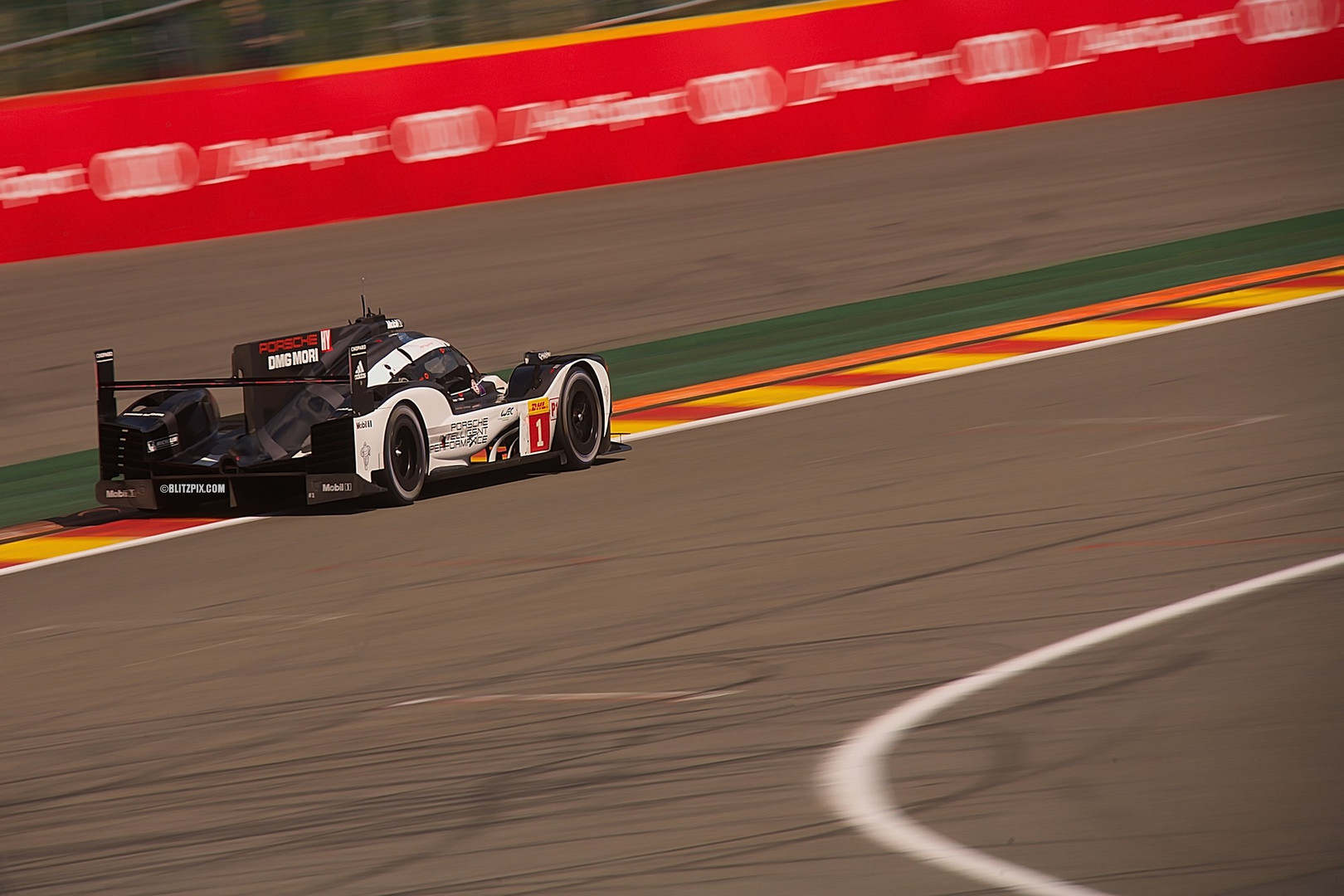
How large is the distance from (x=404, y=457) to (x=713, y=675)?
352cm

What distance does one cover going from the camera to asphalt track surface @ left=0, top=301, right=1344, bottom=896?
4.67 m

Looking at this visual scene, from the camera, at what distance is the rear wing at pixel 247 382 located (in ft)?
29.1

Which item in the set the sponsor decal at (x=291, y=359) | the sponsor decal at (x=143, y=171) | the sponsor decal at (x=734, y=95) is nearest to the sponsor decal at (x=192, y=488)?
the sponsor decal at (x=291, y=359)

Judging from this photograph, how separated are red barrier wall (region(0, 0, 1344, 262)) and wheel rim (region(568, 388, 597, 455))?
27.2 ft

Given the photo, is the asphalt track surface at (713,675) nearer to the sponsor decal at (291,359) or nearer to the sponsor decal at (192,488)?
the sponsor decal at (192,488)

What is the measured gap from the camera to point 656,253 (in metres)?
16.4

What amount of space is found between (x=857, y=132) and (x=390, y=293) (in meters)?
7.13

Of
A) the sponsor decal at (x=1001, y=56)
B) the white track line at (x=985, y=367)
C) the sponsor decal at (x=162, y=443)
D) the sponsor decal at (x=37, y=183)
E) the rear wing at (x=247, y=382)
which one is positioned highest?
the sponsor decal at (x=1001, y=56)

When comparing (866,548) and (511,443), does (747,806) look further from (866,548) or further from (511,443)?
(511,443)

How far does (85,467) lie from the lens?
11.1 m

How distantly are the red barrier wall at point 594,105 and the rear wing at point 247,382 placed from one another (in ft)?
25.3

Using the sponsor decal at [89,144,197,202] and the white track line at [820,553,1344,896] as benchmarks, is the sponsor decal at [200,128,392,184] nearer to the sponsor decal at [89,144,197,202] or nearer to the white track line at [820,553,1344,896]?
the sponsor decal at [89,144,197,202]

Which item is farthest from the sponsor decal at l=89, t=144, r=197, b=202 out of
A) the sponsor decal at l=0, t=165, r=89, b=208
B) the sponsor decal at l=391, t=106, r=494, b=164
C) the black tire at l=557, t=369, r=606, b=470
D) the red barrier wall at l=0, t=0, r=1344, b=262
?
the black tire at l=557, t=369, r=606, b=470

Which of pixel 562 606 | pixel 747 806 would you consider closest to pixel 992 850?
pixel 747 806
